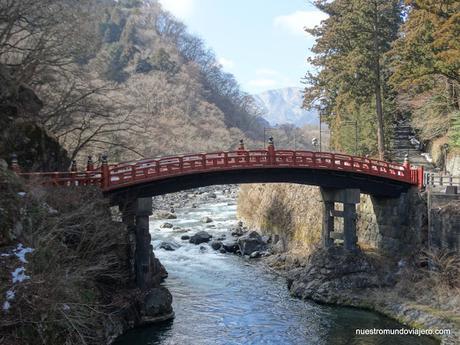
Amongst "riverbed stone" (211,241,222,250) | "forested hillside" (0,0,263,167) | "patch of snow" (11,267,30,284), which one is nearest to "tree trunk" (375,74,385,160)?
"riverbed stone" (211,241,222,250)

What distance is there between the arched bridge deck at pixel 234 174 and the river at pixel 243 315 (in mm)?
6665

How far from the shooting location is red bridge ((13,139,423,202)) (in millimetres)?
25062

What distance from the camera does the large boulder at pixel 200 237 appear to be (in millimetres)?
42844

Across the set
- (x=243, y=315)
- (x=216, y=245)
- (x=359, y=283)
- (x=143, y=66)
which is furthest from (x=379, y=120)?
(x=143, y=66)

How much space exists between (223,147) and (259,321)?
2900 inches

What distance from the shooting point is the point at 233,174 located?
94.4 ft

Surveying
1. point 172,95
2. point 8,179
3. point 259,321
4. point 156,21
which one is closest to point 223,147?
point 172,95

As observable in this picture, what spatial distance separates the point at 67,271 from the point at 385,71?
3434cm

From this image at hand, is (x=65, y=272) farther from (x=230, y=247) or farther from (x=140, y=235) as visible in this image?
(x=230, y=247)

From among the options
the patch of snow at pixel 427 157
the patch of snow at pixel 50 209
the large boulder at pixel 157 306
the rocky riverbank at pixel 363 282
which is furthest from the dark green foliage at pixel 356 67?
the patch of snow at pixel 50 209

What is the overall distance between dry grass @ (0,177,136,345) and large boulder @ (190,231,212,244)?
17493mm

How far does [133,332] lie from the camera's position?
23.1 metres

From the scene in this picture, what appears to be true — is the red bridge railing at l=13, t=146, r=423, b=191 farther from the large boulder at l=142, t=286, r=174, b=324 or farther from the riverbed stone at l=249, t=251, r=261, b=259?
the riverbed stone at l=249, t=251, r=261, b=259

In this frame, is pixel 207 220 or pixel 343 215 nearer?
pixel 343 215
